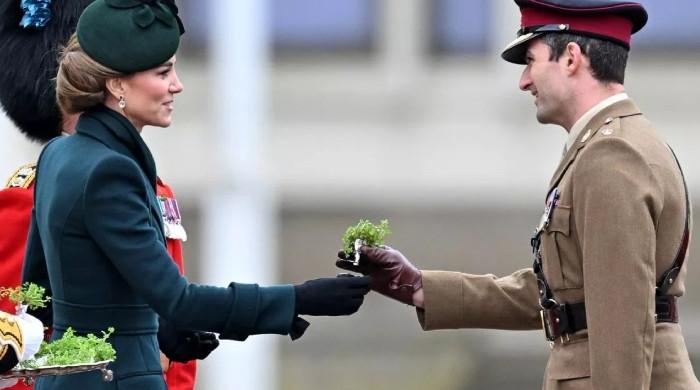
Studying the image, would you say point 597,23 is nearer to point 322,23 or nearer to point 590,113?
point 590,113

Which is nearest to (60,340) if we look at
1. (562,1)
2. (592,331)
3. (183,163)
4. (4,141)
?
(592,331)

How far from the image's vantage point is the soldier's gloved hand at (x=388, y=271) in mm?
4781

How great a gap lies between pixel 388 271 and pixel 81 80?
3.55 ft

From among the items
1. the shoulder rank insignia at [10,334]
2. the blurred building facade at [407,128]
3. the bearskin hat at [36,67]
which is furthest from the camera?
the blurred building facade at [407,128]

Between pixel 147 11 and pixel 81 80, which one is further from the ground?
pixel 147 11

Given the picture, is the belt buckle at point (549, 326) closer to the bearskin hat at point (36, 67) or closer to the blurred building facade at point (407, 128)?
the bearskin hat at point (36, 67)

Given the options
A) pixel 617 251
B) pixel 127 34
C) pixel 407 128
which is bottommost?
pixel 407 128

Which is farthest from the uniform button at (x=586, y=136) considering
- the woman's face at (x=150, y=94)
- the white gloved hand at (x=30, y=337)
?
the white gloved hand at (x=30, y=337)

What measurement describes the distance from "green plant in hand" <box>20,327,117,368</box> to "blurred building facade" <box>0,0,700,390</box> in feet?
31.9

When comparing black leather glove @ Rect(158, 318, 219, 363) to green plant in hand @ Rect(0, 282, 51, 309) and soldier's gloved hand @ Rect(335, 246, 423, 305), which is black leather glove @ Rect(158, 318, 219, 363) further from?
green plant in hand @ Rect(0, 282, 51, 309)

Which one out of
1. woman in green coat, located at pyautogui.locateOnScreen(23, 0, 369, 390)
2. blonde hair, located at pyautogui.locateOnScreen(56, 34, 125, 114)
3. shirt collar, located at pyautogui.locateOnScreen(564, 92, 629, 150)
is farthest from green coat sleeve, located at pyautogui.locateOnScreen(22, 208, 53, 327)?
shirt collar, located at pyautogui.locateOnScreen(564, 92, 629, 150)

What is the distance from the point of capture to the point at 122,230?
401 cm

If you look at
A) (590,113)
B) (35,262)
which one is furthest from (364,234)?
(35,262)

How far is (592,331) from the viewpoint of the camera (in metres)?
4.31
